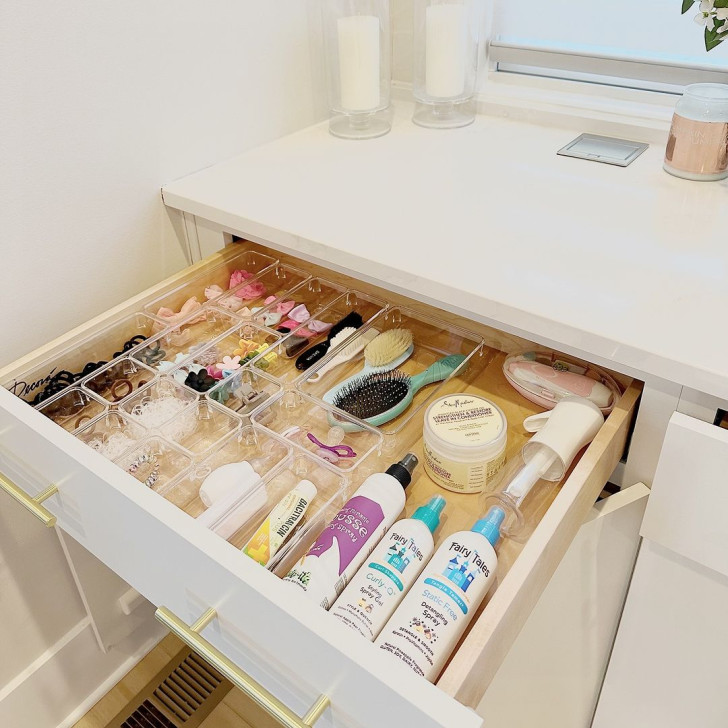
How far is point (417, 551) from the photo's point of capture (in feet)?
2.03

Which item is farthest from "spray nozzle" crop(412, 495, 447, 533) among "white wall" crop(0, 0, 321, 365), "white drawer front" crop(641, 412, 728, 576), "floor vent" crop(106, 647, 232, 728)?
"floor vent" crop(106, 647, 232, 728)

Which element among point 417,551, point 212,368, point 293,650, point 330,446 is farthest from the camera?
point 212,368

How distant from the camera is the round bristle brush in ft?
2.84

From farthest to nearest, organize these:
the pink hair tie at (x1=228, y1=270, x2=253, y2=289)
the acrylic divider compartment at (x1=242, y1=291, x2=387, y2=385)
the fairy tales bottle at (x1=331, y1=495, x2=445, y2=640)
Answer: the pink hair tie at (x1=228, y1=270, x2=253, y2=289)
the acrylic divider compartment at (x1=242, y1=291, x2=387, y2=385)
the fairy tales bottle at (x1=331, y1=495, x2=445, y2=640)

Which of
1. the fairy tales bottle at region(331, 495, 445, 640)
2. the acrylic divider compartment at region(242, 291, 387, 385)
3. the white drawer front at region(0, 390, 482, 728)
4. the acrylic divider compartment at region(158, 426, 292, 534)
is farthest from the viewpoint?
the acrylic divider compartment at region(242, 291, 387, 385)

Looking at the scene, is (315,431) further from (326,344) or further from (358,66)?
(358,66)

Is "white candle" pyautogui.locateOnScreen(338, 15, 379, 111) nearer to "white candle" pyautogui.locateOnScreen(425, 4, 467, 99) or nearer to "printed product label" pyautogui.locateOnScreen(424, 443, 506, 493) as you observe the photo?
"white candle" pyautogui.locateOnScreen(425, 4, 467, 99)

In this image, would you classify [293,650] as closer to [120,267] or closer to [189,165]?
[120,267]

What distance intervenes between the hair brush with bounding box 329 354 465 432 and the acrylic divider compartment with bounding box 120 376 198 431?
7.1 inches

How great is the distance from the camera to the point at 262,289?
3.31 feet

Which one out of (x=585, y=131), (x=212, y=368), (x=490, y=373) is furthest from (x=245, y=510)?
(x=585, y=131)

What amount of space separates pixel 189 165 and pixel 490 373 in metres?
0.54

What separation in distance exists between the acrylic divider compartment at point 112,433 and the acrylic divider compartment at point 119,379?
2 centimetres

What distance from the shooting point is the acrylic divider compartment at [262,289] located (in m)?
0.97
